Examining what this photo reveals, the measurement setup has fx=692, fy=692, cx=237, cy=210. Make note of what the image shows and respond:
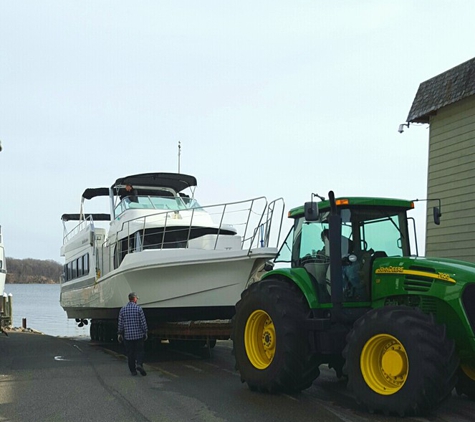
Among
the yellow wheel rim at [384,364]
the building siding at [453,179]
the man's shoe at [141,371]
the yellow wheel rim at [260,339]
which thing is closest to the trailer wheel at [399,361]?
the yellow wheel rim at [384,364]

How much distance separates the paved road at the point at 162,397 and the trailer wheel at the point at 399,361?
23cm

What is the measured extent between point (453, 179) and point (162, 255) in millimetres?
7115

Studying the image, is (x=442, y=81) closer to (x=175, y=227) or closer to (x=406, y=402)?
(x=175, y=227)

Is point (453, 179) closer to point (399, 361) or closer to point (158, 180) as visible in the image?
point (158, 180)

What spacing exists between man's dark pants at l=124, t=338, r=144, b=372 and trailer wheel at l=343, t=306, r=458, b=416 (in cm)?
441

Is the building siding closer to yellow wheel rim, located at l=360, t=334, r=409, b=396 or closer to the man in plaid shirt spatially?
the man in plaid shirt

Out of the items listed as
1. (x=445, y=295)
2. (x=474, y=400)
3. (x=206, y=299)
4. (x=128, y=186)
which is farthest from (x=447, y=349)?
(x=128, y=186)

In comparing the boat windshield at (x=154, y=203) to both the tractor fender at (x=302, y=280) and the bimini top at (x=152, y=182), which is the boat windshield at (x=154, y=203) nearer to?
the bimini top at (x=152, y=182)

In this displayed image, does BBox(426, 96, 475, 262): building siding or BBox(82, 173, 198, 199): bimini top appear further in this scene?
BBox(82, 173, 198, 199): bimini top

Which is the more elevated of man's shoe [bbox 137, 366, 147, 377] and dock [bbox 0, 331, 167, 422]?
man's shoe [bbox 137, 366, 147, 377]

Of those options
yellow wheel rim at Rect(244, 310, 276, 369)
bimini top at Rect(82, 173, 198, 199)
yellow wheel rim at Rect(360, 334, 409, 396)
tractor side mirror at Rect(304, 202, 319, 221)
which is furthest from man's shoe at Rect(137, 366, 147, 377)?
bimini top at Rect(82, 173, 198, 199)

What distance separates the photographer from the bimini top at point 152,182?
16.5m

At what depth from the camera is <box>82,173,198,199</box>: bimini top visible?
16.5m

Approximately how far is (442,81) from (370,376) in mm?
10850
